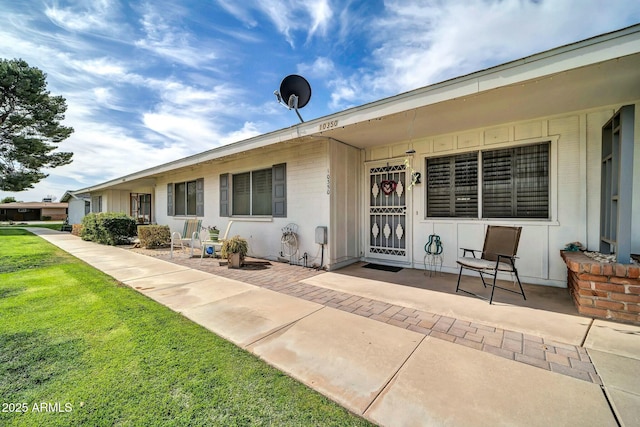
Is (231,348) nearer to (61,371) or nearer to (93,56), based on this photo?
(61,371)

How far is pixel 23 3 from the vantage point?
513cm

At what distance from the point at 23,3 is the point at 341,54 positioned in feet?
21.6

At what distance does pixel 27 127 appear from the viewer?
1526 centimetres

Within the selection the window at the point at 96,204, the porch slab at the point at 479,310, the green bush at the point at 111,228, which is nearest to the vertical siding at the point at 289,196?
the porch slab at the point at 479,310

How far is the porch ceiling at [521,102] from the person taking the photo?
281 cm

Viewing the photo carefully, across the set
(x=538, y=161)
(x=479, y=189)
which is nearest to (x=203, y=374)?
(x=479, y=189)

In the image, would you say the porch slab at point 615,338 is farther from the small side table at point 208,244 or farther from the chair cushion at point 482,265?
the small side table at point 208,244

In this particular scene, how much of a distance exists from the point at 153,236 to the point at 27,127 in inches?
568

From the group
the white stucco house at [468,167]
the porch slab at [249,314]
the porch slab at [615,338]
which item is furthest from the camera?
the white stucco house at [468,167]

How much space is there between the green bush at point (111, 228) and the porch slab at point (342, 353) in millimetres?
10019

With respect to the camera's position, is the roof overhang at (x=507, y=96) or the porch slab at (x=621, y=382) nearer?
the porch slab at (x=621, y=382)

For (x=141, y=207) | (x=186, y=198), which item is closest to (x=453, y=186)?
(x=186, y=198)

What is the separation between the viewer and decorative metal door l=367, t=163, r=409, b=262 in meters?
5.59

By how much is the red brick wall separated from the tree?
22.2m
